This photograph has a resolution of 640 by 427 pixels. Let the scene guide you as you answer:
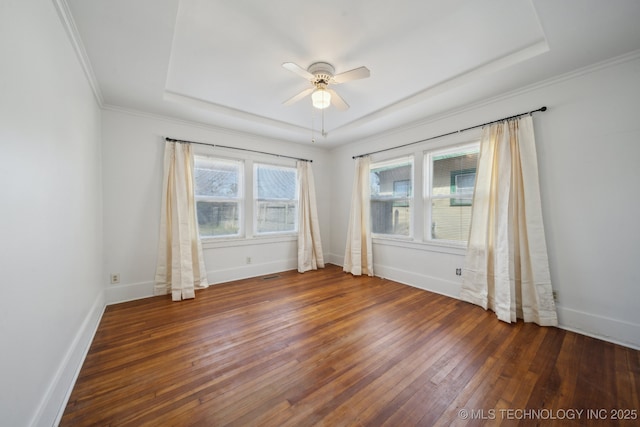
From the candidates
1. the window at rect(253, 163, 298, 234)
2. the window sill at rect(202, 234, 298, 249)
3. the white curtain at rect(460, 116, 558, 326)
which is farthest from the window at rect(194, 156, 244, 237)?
the white curtain at rect(460, 116, 558, 326)

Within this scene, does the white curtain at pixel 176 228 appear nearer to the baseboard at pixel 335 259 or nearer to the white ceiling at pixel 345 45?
the white ceiling at pixel 345 45

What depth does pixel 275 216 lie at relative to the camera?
4.42 m

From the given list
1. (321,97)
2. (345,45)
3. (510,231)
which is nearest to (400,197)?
(510,231)

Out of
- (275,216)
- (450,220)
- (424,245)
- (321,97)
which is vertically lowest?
(424,245)

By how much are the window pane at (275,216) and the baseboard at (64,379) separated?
2.47 metres

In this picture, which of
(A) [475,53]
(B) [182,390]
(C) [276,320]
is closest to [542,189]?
(A) [475,53]

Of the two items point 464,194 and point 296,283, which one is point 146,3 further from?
point 464,194

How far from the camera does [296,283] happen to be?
374cm

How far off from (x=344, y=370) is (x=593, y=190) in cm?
286

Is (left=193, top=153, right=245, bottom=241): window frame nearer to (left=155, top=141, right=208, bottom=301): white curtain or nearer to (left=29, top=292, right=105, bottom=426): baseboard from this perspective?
(left=155, top=141, right=208, bottom=301): white curtain

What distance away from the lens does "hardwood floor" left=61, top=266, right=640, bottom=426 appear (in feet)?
4.46

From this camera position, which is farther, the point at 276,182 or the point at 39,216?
the point at 276,182

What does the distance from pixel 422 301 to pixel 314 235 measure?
2.33 meters

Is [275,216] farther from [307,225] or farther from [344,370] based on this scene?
[344,370]
